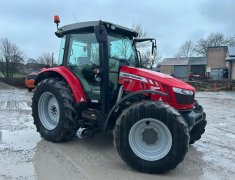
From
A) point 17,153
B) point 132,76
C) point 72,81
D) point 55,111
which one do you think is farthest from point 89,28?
point 17,153

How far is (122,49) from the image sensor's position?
5.77 m

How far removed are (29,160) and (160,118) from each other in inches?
88.0

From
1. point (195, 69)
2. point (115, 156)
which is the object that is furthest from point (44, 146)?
point (195, 69)

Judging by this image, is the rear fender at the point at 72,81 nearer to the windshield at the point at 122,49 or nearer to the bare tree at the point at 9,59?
the windshield at the point at 122,49

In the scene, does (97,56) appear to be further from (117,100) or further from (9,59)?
(9,59)

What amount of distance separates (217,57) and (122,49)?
173 ft

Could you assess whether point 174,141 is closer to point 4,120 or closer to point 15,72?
point 4,120

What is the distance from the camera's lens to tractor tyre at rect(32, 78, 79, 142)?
17.9ft

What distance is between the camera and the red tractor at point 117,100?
4293 millimetres

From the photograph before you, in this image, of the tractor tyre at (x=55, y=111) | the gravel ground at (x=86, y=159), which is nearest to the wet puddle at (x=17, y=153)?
the gravel ground at (x=86, y=159)

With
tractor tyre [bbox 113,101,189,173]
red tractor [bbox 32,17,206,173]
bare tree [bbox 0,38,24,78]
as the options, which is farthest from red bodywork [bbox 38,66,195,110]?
bare tree [bbox 0,38,24,78]

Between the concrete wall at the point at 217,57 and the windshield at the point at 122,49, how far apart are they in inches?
Result: 2041

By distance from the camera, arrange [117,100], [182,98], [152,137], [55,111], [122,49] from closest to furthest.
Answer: [152,137] → [182,98] → [117,100] → [122,49] → [55,111]

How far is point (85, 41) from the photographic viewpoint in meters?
5.64
